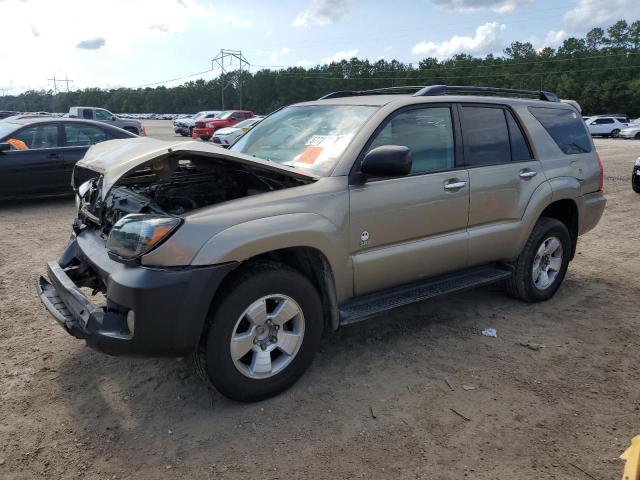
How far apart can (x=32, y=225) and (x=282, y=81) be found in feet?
317

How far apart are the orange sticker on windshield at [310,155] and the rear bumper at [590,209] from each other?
290 centimetres

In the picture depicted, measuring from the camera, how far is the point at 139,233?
9.29ft

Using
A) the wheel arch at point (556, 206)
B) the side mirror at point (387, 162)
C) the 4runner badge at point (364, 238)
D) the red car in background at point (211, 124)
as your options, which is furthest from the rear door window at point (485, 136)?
the red car in background at point (211, 124)

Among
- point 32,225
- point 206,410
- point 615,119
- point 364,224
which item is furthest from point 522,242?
point 615,119

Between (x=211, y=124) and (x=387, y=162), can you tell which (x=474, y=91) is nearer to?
(x=387, y=162)

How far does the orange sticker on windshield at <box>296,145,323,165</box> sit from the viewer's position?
3.67 metres

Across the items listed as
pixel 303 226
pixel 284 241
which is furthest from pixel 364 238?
pixel 284 241

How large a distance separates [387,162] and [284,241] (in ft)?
2.72

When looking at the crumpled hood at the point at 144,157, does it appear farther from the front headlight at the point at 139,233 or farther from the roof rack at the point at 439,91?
the roof rack at the point at 439,91

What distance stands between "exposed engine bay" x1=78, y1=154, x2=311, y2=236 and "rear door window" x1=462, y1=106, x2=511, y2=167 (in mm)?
1584

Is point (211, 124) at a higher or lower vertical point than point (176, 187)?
higher

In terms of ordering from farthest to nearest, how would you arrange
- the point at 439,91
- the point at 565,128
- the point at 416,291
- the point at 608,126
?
the point at 608,126 < the point at 565,128 < the point at 439,91 < the point at 416,291

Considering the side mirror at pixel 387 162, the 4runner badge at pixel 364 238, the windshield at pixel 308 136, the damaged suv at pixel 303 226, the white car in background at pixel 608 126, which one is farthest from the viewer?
the white car in background at pixel 608 126

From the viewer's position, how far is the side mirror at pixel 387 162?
3.32 m
